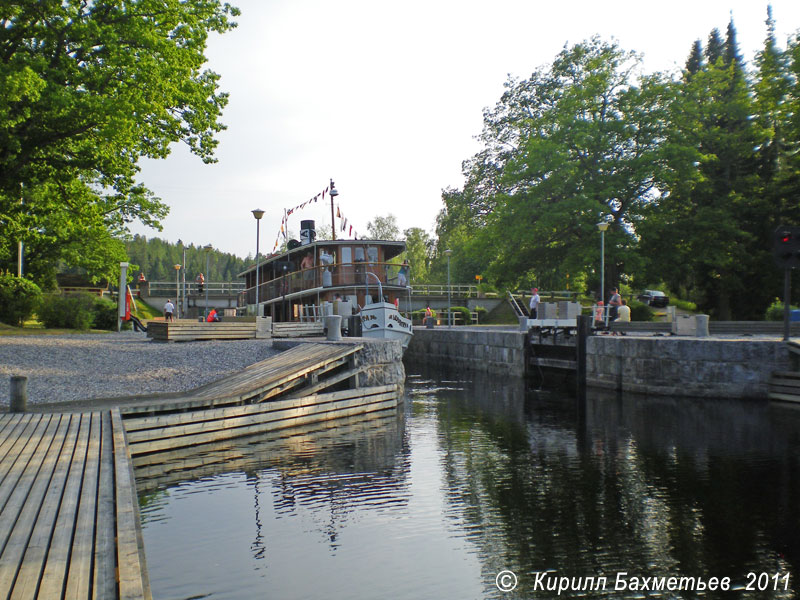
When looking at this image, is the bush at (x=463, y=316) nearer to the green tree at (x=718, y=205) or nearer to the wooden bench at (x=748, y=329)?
the green tree at (x=718, y=205)

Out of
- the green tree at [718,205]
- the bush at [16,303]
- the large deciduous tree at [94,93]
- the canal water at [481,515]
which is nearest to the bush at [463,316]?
the green tree at [718,205]

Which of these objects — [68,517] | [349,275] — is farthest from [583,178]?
[68,517]

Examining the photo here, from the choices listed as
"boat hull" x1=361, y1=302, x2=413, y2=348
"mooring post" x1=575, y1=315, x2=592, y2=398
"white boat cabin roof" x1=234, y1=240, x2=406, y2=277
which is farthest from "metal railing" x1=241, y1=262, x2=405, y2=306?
"mooring post" x1=575, y1=315, x2=592, y2=398

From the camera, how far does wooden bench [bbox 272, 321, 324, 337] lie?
861 inches

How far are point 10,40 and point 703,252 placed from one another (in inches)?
1161

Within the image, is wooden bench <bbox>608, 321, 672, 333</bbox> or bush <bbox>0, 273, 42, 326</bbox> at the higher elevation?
bush <bbox>0, 273, 42, 326</bbox>

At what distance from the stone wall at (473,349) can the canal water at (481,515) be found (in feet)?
41.8

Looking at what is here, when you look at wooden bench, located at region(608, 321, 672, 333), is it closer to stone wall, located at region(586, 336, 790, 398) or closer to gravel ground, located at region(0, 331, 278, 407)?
stone wall, located at region(586, 336, 790, 398)

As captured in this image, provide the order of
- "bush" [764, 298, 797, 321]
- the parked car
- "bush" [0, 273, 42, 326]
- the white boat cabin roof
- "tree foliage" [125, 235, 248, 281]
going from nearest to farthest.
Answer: "bush" [0, 273, 42, 326] → the white boat cabin roof → "bush" [764, 298, 797, 321] → the parked car → "tree foliage" [125, 235, 248, 281]

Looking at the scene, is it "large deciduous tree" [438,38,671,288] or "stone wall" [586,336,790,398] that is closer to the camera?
"stone wall" [586,336,790,398]

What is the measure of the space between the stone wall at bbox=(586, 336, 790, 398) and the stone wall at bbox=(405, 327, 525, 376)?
5939 millimetres

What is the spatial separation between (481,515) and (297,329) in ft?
51.5

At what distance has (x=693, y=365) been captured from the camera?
17609 mm

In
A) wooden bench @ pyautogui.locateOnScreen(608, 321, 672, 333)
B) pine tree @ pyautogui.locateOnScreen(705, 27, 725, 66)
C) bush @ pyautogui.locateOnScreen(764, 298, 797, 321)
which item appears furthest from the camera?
pine tree @ pyautogui.locateOnScreen(705, 27, 725, 66)
